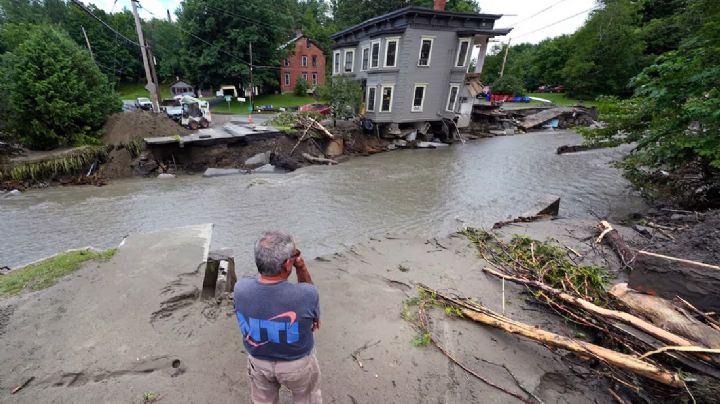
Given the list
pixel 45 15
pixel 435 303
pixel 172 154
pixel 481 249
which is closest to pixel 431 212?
pixel 481 249

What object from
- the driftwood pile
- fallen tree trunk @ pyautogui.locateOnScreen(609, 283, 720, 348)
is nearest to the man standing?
the driftwood pile

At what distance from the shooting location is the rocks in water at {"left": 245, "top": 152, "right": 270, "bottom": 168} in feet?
51.6

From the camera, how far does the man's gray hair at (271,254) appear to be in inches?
74.9

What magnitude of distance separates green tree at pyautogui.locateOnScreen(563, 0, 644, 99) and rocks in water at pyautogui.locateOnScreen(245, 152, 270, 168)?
40.0m

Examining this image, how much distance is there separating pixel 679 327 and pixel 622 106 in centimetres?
947

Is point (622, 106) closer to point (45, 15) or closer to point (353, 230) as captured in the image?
point (353, 230)

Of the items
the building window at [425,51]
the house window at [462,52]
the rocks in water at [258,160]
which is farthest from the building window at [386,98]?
the rocks in water at [258,160]

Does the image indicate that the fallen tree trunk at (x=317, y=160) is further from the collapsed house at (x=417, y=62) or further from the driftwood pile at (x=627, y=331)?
the driftwood pile at (x=627, y=331)

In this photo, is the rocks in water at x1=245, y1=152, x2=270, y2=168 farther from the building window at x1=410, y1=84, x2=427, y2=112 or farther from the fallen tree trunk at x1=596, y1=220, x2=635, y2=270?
the fallen tree trunk at x1=596, y1=220, x2=635, y2=270

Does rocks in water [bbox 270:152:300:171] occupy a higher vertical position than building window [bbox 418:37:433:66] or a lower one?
lower

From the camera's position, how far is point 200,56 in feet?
101

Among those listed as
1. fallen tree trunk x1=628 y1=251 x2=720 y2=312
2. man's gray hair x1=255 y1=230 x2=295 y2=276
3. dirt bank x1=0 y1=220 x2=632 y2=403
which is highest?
man's gray hair x1=255 y1=230 x2=295 y2=276

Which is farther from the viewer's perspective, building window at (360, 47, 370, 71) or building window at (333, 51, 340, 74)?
building window at (333, 51, 340, 74)

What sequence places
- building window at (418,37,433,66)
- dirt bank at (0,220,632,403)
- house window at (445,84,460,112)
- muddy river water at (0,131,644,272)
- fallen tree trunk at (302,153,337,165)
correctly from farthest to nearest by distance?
house window at (445,84,460,112), building window at (418,37,433,66), fallen tree trunk at (302,153,337,165), muddy river water at (0,131,644,272), dirt bank at (0,220,632,403)
